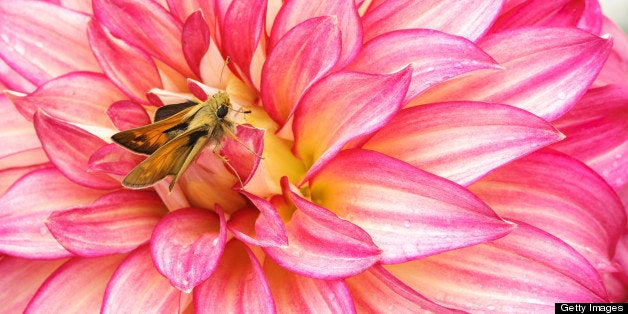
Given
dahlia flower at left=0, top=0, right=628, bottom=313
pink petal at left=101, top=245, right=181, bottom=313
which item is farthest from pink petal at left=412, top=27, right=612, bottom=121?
pink petal at left=101, top=245, right=181, bottom=313

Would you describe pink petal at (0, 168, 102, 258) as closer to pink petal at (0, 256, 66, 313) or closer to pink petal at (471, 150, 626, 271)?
pink petal at (0, 256, 66, 313)

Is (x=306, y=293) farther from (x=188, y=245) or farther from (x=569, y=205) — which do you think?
(x=569, y=205)

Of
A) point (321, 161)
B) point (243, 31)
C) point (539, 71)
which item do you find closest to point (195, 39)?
point (243, 31)

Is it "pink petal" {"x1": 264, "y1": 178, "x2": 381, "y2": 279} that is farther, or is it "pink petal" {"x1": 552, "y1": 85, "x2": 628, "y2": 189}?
"pink petal" {"x1": 552, "y1": 85, "x2": 628, "y2": 189}

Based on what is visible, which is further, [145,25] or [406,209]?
[145,25]

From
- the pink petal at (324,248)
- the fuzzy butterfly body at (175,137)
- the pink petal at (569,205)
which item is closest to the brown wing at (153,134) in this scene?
the fuzzy butterfly body at (175,137)

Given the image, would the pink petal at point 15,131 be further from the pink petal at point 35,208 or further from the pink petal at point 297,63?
the pink petal at point 297,63
